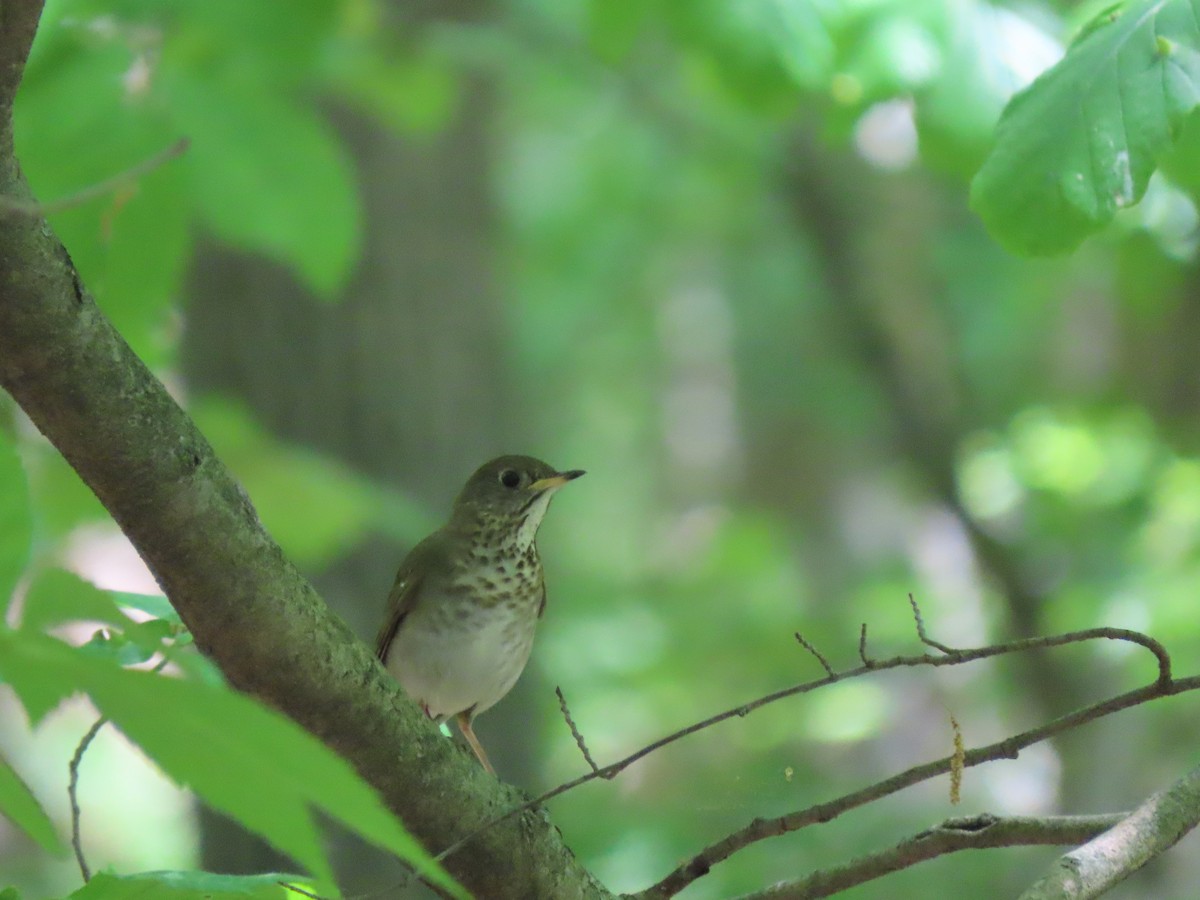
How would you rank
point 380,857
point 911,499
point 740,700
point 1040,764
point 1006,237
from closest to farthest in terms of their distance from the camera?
point 1006,237 < point 380,857 < point 1040,764 < point 740,700 < point 911,499

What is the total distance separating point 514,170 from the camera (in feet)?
35.5

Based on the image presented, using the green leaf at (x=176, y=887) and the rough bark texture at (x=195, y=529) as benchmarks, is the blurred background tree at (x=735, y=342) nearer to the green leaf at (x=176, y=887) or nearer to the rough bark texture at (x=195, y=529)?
the rough bark texture at (x=195, y=529)

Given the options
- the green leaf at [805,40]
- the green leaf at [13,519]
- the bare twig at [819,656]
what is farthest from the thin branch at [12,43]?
the green leaf at [805,40]

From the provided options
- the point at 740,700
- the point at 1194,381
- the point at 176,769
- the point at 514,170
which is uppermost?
the point at 514,170

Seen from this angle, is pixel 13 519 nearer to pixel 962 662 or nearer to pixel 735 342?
pixel 962 662

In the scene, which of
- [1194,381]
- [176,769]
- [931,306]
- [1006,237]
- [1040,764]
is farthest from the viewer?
[931,306]

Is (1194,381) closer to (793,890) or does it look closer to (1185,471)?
(1185,471)

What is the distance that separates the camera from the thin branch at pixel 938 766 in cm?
143

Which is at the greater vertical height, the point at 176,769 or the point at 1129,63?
the point at 1129,63

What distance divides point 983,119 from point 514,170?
27.9 ft

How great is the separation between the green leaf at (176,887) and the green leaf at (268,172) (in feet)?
5.72

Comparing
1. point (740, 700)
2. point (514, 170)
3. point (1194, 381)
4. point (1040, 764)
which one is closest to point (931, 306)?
point (1194, 381)

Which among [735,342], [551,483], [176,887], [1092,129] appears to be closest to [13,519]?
[176,887]

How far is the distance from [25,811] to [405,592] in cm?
243
